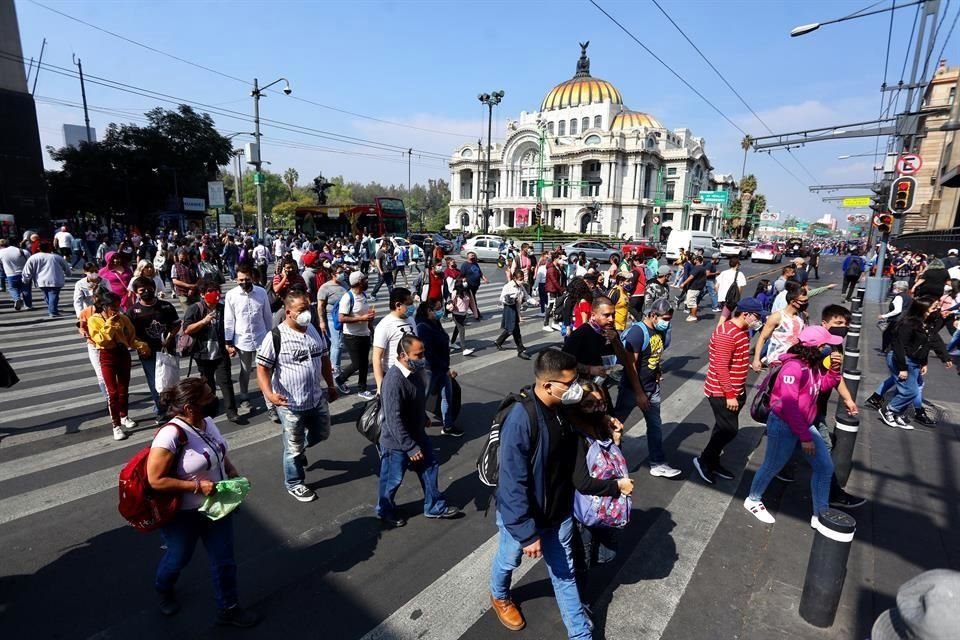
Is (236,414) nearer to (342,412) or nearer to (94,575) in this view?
(342,412)

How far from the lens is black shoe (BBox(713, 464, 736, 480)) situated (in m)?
4.75

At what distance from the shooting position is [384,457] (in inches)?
145

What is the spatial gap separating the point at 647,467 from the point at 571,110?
88044mm

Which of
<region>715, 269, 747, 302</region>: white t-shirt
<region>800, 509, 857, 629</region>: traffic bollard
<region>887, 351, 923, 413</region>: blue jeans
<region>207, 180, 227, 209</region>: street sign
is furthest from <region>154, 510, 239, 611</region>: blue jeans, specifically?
<region>207, 180, 227, 209</region>: street sign

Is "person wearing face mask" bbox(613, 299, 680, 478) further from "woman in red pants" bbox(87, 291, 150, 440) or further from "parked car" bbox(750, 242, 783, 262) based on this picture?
"parked car" bbox(750, 242, 783, 262)

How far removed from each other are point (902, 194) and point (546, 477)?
14.7 m

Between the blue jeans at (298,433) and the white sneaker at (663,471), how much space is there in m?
3.12

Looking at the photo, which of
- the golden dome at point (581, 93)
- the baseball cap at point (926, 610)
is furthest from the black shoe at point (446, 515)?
the golden dome at point (581, 93)

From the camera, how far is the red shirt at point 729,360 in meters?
4.32

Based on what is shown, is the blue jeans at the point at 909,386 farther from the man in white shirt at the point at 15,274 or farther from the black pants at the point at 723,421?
the man in white shirt at the point at 15,274

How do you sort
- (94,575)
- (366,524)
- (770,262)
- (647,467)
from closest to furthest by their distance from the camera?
(94,575)
(366,524)
(647,467)
(770,262)

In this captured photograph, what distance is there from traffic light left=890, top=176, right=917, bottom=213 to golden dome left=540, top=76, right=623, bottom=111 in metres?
75.8

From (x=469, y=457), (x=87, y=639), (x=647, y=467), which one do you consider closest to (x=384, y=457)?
(x=469, y=457)

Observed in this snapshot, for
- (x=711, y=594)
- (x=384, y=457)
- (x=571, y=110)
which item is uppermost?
(x=571, y=110)
